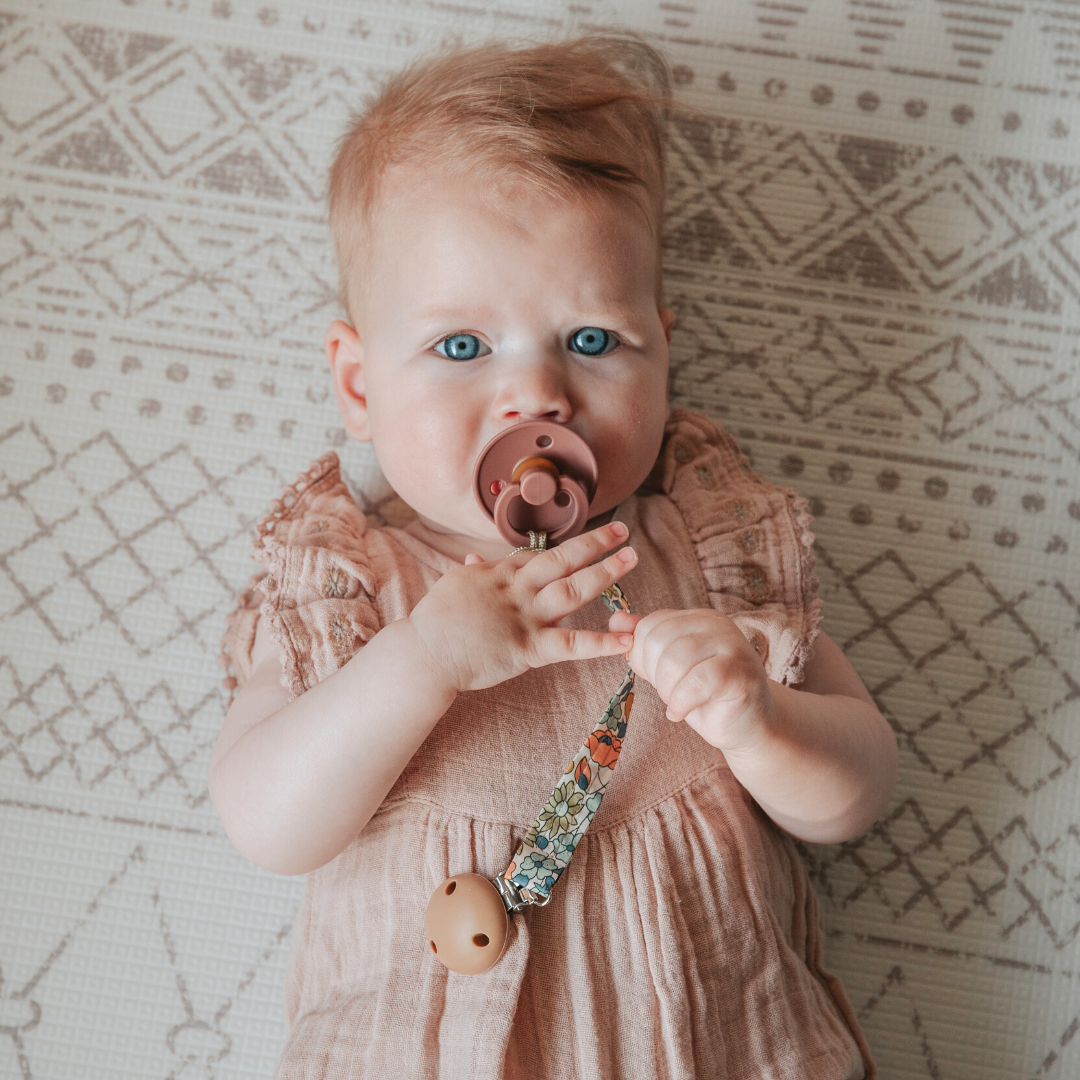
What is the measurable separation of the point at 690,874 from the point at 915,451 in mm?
504

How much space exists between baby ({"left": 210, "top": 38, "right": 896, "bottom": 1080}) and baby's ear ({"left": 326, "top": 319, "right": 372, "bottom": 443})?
0.06 ft

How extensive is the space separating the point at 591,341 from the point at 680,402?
0.29 m

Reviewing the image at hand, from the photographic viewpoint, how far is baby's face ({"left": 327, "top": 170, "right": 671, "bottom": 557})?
745mm

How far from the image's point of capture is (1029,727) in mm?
996

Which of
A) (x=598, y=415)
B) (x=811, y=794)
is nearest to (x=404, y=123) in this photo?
(x=598, y=415)

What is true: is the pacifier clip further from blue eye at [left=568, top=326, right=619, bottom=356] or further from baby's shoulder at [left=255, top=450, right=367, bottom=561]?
baby's shoulder at [left=255, top=450, right=367, bottom=561]

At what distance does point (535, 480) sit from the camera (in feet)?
2.32

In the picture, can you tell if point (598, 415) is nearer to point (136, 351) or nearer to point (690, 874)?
point (690, 874)

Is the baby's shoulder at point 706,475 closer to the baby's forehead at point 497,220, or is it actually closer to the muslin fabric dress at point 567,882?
the muslin fabric dress at point 567,882

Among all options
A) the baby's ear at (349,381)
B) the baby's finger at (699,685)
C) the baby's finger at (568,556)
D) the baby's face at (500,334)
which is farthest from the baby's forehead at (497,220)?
the baby's finger at (699,685)

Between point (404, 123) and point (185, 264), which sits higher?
point (404, 123)

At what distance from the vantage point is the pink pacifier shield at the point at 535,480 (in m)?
0.72

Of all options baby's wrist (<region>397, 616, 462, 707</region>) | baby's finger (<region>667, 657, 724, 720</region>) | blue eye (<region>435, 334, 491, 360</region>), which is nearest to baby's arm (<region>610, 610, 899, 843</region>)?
baby's finger (<region>667, 657, 724, 720</region>)

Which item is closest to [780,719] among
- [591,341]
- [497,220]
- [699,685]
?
[699,685]
